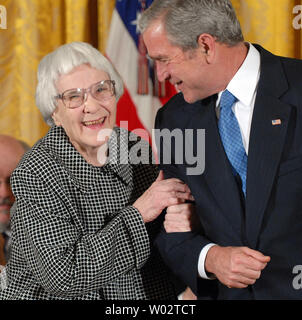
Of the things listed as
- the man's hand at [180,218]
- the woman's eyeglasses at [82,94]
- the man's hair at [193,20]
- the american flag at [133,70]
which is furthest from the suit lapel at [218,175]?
the american flag at [133,70]

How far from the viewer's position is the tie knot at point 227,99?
1.59 m

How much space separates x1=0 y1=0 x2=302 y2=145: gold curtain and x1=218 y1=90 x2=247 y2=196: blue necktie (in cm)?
146

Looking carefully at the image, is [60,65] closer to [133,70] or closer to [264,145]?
[264,145]

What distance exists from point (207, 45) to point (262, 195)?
1.55 ft

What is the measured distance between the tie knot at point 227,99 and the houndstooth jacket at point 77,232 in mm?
423

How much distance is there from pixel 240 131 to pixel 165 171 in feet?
1.05

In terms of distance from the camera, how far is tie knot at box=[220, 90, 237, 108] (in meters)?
1.59

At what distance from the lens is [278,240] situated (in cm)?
152

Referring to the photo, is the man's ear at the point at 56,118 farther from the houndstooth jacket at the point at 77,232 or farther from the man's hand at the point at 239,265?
the man's hand at the point at 239,265

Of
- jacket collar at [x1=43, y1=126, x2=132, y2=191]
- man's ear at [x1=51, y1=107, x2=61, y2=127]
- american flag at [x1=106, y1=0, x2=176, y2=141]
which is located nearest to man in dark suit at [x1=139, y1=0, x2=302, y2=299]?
jacket collar at [x1=43, y1=126, x2=132, y2=191]

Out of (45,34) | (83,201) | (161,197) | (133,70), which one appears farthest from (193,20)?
(45,34)

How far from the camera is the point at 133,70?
293 cm

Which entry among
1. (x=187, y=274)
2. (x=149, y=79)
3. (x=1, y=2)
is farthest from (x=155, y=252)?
(x=1, y=2)

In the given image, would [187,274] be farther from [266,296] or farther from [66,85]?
[66,85]
